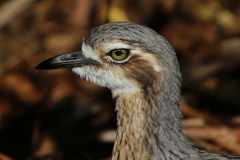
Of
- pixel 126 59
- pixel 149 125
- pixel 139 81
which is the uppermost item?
pixel 126 59

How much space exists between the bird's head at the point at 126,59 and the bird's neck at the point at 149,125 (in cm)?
8

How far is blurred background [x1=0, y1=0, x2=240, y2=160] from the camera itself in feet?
21.7

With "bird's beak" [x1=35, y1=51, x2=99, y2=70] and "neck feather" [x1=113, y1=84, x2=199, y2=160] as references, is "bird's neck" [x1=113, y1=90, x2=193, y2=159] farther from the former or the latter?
"bird's beak" [x1=35, y1=51, x2=99, y2=70]

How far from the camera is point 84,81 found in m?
7.63

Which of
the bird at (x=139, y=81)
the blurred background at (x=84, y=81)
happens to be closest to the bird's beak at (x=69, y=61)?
the bird at (x=139, y=81)

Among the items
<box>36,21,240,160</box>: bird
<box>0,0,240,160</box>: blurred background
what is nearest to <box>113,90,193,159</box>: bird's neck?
<box>36,21,240,160</box>: bird

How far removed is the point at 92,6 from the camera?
839 cm

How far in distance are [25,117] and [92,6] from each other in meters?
1.85

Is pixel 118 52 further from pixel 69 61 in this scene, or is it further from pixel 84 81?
pixel 84 81

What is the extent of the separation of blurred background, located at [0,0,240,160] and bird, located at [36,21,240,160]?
1290 mm

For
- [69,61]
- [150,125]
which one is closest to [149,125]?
[150,125]

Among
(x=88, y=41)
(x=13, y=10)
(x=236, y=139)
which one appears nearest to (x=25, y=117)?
(x=13, y=10)

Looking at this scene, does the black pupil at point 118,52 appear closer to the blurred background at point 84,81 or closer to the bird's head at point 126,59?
the bird's head at point 126,59

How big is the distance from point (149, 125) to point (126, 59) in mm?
455
